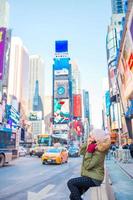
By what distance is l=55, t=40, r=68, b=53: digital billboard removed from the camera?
498ft

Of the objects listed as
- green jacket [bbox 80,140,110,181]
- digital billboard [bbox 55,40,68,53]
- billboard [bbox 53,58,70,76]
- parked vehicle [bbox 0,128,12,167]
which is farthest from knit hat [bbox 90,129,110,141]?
digital billboard [bbox 55,40,68,53]

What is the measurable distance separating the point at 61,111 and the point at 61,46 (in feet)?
139

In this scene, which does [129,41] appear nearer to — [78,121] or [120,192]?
[120,192]

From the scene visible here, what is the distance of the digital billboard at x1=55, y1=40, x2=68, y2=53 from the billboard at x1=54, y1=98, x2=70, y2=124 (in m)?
31.7

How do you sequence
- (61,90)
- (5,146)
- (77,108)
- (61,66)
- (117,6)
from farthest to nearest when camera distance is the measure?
(77,108)
(117,6)
(61,66)
(61,90)
(5,146)

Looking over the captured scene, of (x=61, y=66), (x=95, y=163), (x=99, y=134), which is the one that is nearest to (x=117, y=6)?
(x=61, y=66)

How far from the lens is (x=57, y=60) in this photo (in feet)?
497

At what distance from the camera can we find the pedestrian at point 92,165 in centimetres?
406

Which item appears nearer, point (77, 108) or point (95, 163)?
point (95, 163)

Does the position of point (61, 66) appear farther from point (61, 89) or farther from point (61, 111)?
point (61, 111)

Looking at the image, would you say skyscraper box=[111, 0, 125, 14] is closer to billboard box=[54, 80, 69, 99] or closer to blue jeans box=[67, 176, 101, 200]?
billboard box=[54, 80, 69, 99]

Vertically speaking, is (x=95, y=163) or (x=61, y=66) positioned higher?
(x=61, y=66)

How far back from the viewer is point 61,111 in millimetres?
136000

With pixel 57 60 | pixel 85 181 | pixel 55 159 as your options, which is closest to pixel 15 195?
pixel 85 181
